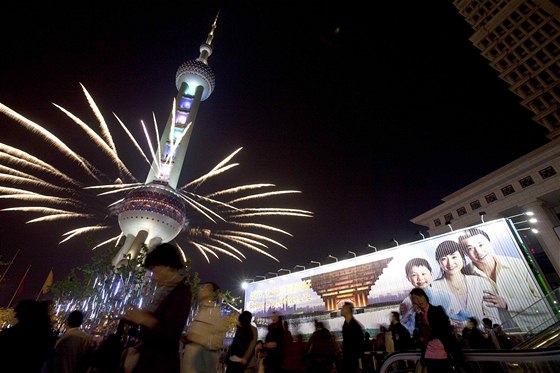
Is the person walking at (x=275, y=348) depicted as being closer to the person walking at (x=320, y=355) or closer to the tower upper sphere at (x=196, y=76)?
the person walking at (x=320, y=355)

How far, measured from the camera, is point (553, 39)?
33969 mm

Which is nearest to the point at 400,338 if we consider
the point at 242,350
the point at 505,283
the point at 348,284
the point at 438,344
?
the point at 438,344

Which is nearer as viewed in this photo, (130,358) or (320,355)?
(130,358)

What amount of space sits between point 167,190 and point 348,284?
26.5 m

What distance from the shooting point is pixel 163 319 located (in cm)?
196

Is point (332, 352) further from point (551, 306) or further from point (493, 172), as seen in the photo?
point (493, 172)

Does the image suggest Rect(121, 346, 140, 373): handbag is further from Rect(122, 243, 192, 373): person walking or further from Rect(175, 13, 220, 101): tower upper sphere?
Rect(175, 13, 220, 101): tower upper sphere

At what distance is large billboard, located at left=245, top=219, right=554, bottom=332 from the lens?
16.5 meters

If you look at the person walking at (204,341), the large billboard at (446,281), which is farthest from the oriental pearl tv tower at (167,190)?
the person walking at (204,341)

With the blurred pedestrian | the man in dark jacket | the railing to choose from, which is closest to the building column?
the man in dark jacket

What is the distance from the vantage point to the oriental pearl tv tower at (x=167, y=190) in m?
35.9

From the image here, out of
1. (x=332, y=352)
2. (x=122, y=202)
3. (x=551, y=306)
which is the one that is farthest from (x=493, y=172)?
(x=122, y=202)

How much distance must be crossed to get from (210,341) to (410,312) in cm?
2111

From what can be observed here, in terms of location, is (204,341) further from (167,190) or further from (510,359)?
(167,190)
